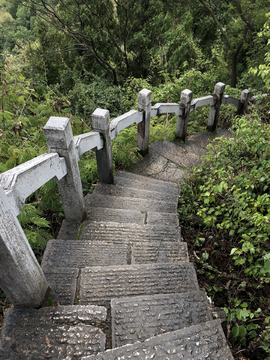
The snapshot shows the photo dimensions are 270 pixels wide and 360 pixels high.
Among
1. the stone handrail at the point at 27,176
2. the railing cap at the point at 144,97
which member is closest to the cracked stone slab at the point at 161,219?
the stone handrail at the point at 27,176

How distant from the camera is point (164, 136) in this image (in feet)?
21.6

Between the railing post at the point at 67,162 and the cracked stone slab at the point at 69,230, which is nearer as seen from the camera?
the railing post at the point at 67,162

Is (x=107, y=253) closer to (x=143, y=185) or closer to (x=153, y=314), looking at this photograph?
(x=153, y=314)

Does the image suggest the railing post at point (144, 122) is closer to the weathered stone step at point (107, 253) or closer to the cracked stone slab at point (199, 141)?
the cracked stone slab at point (199, 141)

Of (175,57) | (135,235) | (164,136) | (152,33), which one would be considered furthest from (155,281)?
(152,33)

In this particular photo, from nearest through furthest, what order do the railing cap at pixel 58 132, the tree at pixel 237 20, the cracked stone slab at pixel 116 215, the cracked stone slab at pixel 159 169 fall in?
the railing cap at pixel 58 132 → the cracked stone slab at pixel 116 215 → the cracked stone slab at pixel 159 169 → the tree at pixel 237 20

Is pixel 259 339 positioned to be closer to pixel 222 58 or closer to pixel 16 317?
pixel 16 317

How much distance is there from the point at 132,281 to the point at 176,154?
4140 mm

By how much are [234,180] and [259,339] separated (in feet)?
6.07

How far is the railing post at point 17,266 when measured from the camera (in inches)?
51.9

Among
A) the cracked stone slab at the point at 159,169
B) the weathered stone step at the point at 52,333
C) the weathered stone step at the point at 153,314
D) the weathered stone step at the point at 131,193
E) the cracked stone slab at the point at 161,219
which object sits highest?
the weathered stone step at the point at 52,333

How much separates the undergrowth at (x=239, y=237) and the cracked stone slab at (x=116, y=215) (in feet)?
2.31

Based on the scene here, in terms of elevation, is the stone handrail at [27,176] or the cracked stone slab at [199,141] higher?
the stone handrail at [27,176]

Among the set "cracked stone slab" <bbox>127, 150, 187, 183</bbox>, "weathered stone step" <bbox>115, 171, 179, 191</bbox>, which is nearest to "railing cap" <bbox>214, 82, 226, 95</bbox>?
"cracked stone slab" <bbox>127, 150, 187, 183</bbox>
